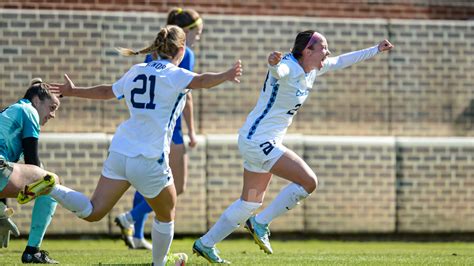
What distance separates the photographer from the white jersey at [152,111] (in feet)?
22.8

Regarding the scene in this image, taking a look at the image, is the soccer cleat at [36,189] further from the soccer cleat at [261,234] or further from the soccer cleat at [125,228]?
the soccer cleat at [125,228]

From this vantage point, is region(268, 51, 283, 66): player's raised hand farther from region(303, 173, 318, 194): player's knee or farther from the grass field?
the grass field

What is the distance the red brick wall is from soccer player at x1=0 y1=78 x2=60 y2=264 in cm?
492

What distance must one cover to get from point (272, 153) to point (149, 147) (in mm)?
1432

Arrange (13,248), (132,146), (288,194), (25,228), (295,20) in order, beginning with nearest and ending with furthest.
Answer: (132,146), (288,194), (13,248), (25,228), (295,20)

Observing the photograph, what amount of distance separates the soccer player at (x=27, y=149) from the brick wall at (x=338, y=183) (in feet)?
11.7

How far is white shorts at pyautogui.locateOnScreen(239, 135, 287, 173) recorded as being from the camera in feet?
26.6

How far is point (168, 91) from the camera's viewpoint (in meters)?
6.97

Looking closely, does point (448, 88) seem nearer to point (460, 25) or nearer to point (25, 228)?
point (460, 25)

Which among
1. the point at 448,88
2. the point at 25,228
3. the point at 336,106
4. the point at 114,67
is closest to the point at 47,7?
the point at 114,67

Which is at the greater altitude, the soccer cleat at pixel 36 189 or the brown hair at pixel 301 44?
the brown hair at pixel 301 44

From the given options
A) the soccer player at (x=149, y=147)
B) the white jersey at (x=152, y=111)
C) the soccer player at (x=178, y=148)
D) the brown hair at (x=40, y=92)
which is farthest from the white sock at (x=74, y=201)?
the soccer player at (x=178, y=148)

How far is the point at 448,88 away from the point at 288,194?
218 inches

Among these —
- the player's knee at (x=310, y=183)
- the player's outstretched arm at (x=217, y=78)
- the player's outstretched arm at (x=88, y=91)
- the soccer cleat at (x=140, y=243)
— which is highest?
the player's outstretched arm at (x=217, y=78)
